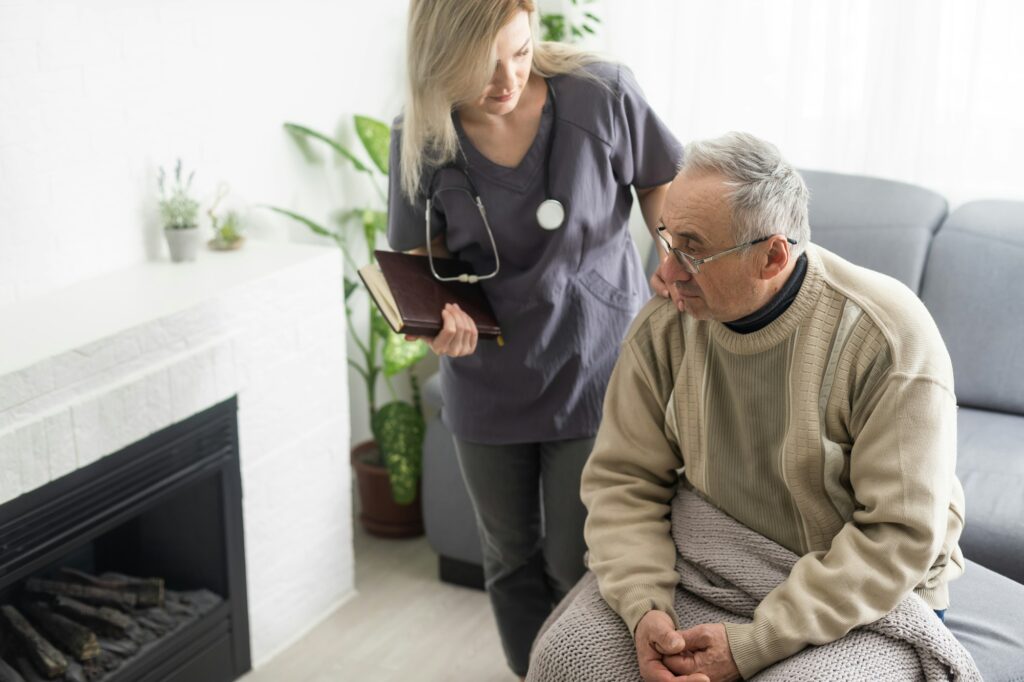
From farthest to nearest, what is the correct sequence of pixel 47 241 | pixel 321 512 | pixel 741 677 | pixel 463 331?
1. pixel 321 512
2. pixel 47 241
3. pixel 463 331
4. pixel 741 677

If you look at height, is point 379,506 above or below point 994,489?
below

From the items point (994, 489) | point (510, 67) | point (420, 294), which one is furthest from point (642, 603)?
point (994, 489)

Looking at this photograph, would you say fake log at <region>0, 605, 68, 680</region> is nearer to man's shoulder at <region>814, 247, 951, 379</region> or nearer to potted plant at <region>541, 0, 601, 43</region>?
man's shoulder at <region>814, 247, 951, 379</region>

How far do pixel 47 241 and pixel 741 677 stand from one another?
1534 mm

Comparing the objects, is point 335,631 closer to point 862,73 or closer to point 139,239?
point 139,239

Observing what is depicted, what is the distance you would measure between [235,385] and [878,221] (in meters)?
1.48

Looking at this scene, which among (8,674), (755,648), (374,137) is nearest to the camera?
(755,648)

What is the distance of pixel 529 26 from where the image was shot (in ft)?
5.96

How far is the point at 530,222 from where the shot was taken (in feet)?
6.30

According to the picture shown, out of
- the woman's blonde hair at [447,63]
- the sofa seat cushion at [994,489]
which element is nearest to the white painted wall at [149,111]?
the woman's blonde hair at [447,63]

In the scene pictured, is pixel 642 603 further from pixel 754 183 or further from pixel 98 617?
pixel 98 617

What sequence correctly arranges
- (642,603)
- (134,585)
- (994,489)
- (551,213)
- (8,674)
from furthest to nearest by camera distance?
(134,585), (994,489), (8,674), (551,213), (642,603)

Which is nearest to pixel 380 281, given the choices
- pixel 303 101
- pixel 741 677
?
pixel 741 677

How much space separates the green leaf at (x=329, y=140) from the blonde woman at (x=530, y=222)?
33.3 inches
